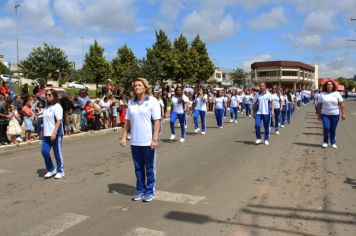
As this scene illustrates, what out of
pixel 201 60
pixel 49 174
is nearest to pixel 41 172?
pixel 49 174

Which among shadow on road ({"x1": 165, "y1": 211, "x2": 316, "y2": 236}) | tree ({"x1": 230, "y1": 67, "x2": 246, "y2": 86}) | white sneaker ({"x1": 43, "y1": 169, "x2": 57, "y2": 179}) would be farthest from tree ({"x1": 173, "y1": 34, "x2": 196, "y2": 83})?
tree ({"x1": 230, "y1": 67, "x2": 246, "y2": 86})

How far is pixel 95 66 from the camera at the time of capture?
54188 millimetres

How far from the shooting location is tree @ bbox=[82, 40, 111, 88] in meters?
53.9

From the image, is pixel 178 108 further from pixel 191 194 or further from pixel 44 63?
pixel 44 63

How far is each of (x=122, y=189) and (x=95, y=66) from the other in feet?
160

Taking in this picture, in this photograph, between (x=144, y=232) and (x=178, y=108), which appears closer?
(x=144, y=232)

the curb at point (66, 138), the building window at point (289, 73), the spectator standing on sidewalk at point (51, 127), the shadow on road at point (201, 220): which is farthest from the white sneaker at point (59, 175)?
the building window at point (289, 73)

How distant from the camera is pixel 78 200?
246 inches

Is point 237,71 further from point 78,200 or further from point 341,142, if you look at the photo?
point 78,200

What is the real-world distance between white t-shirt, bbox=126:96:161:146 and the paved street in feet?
3.02

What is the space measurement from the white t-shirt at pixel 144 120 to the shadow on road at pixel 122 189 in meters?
1.02

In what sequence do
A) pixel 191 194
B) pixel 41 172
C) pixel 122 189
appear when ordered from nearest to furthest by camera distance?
pixel 191 194
pixel 122 189
pixel 41 172

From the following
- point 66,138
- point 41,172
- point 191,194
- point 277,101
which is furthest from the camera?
point 277,101

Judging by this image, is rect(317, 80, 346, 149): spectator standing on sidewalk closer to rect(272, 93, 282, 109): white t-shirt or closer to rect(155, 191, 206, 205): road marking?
rect(272, 93, 282, 109): white t-shirt
